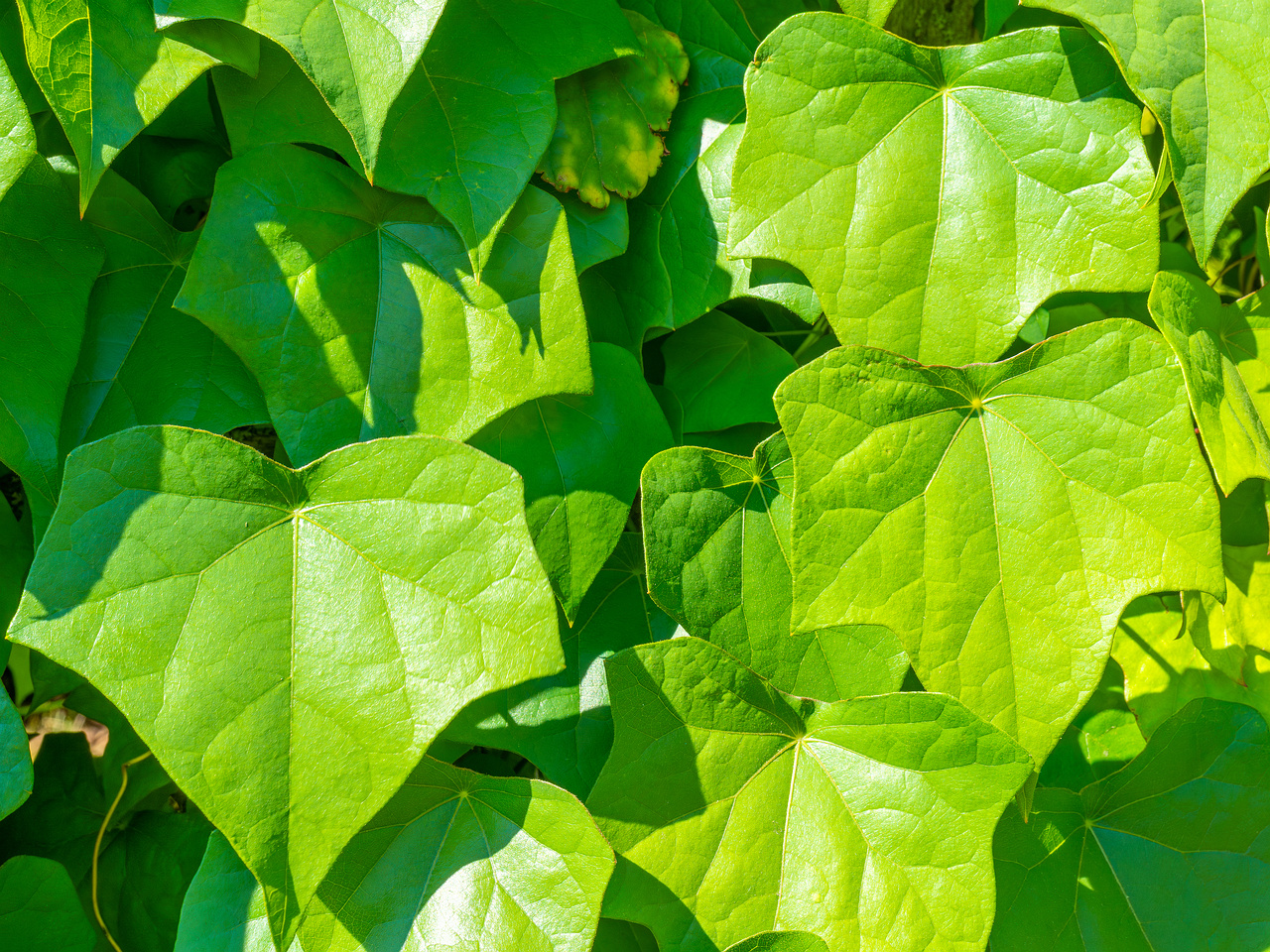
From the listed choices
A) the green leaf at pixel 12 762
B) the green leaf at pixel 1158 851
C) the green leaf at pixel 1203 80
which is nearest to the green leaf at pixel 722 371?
the green leaf at pixel 1203 80

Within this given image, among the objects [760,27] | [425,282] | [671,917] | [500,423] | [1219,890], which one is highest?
[760,27]

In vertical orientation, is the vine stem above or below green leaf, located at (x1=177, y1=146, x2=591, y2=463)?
below

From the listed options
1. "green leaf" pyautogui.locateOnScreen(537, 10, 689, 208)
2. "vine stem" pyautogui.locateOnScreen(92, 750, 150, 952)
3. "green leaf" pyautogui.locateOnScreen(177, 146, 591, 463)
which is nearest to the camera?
"green leaf" pyautogui.locateOnScreen(177, 146, 591, 463)

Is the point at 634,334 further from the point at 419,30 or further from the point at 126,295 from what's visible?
the point at 126,295

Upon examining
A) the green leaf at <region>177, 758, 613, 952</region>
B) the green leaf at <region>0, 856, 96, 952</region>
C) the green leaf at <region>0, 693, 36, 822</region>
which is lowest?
the green leaf at <region>0, 856, 96, 952</region>

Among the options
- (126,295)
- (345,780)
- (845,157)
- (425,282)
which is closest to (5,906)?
(345,780)

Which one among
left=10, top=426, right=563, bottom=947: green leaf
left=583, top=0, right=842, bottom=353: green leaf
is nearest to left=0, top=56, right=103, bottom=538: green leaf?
left=10, top=426, right=563, bottom=947: green leaf

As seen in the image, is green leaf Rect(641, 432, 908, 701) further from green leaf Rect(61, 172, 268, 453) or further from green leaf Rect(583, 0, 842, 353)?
green leaf Rect(61, 172, 268, 453)
